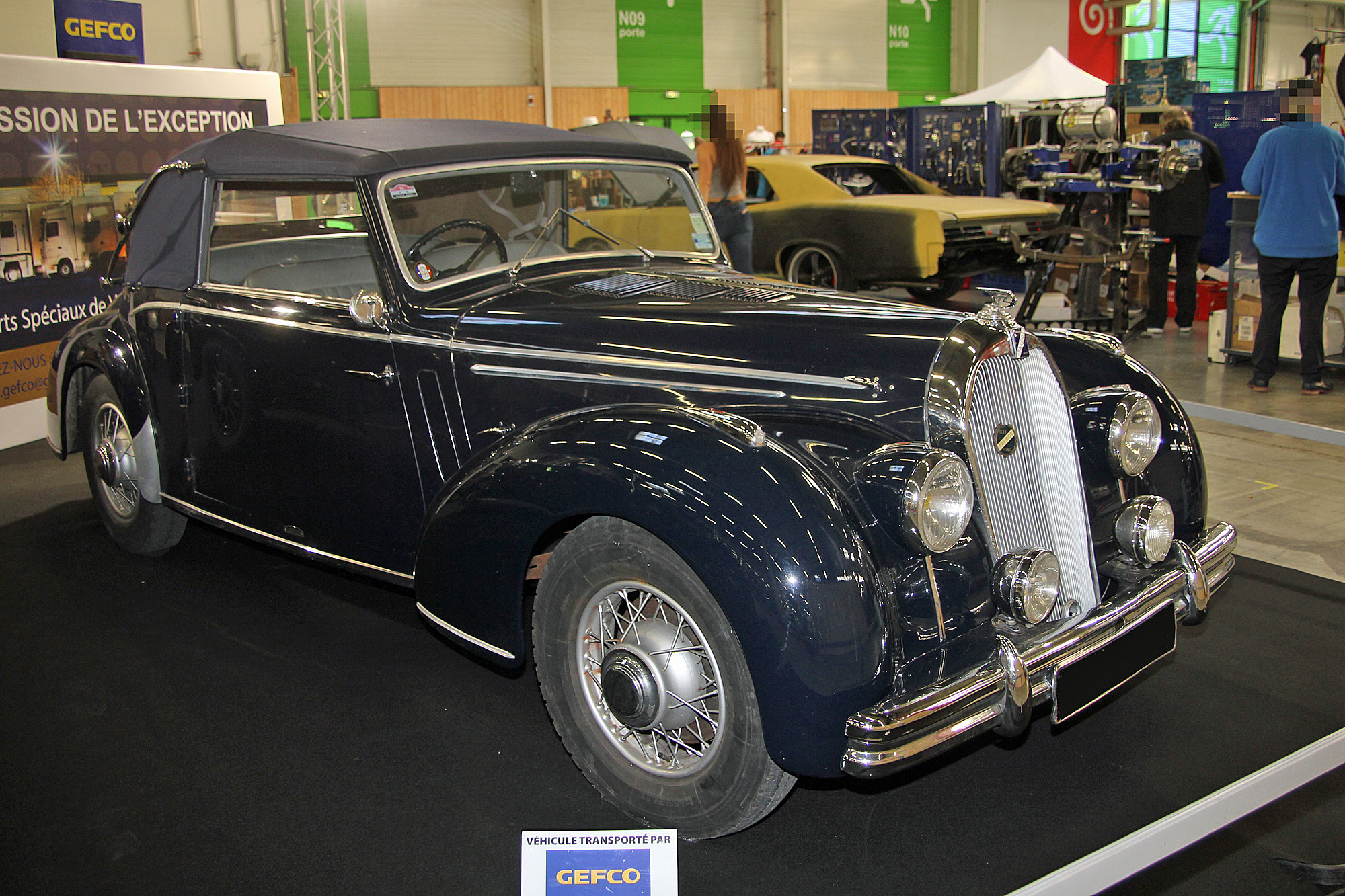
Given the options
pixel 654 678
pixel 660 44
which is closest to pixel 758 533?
pixel 654 678

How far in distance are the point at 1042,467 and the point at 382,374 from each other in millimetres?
1788

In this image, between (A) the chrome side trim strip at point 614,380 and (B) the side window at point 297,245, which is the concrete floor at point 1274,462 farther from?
(B) the side window at point 297,245

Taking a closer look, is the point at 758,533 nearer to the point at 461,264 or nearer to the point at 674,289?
the point at 674,289

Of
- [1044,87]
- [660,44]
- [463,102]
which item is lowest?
[1044,87]

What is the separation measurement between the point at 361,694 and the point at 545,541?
32.9 inches

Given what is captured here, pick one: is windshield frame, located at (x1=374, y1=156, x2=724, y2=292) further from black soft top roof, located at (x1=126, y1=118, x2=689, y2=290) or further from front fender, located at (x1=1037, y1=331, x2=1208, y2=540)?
front fender, located at (x1=1037, y1=331, x2=1208, y2=540)

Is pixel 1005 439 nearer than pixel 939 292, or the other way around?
pixel 1005 439

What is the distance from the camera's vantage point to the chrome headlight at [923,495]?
6.72 feet

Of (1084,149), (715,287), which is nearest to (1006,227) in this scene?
(1084,149)

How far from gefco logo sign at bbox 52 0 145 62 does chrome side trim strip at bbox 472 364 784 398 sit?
18.7ft

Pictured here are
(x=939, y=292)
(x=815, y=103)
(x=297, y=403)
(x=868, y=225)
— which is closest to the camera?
(x=297, y=403)

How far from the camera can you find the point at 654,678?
2.21 m

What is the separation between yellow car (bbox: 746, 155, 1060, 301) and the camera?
7.98 m

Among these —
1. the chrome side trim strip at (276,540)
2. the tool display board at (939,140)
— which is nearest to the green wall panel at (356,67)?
the tool display board at (939,140)
